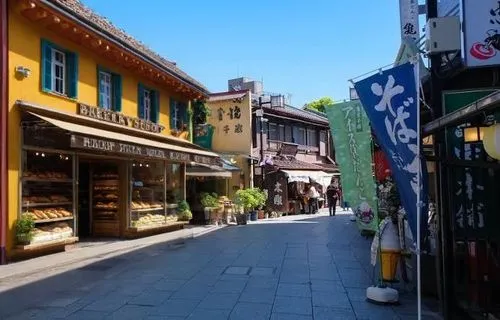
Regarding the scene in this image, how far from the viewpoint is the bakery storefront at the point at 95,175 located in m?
11.7

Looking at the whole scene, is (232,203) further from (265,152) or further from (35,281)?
(35,281)

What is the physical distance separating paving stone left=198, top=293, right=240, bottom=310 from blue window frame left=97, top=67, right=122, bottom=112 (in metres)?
8.99

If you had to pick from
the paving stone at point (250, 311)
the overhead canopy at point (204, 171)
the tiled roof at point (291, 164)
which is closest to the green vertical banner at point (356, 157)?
the paving stone at point (250, 311)

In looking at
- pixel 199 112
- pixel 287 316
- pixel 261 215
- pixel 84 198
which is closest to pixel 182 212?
pixel 84 198

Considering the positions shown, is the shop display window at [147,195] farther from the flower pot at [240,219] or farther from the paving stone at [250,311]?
the paving stone at [250,311]

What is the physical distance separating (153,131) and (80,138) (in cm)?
622

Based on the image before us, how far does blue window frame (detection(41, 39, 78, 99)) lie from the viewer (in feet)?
40.4

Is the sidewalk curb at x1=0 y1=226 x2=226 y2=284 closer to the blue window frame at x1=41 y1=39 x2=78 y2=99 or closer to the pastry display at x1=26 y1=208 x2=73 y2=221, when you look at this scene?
the pastry display at x1=26 y1=208 x2=73 y2=221

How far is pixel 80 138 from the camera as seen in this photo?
37.4 ft

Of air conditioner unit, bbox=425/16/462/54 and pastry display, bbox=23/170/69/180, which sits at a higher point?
air conditioner unit, bbox=425/16/462/54

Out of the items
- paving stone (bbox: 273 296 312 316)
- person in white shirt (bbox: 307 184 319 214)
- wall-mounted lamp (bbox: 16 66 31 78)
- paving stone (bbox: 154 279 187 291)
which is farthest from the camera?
person in white shirt (bbox: 307 184 319 214)

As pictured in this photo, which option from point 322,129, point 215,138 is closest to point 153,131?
point 215,138

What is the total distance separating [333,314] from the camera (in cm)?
688

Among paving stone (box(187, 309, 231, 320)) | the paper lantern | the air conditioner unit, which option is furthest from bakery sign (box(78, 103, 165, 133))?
the paper lantern
